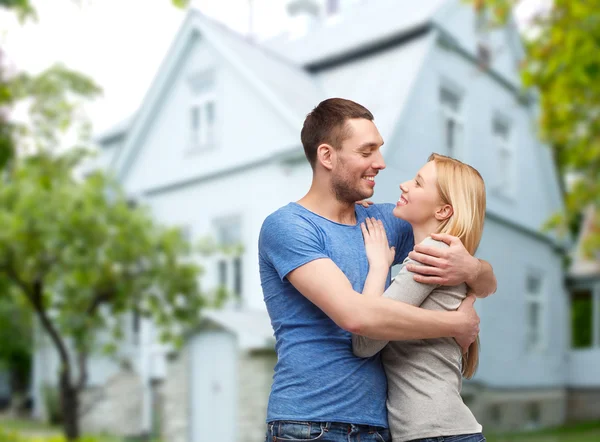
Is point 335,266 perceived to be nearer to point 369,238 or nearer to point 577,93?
point 369,238

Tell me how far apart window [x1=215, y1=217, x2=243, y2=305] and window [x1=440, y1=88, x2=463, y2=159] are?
2725 millimetres

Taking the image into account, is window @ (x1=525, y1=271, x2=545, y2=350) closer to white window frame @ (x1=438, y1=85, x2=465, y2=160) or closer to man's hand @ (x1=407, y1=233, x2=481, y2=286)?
white window frame @ (x1=438, y1=85, x2=465, y2=160)

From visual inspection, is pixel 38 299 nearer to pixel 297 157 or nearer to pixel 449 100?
pixel 297 157

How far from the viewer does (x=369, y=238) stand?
1611 mm

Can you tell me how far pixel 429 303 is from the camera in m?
1.53

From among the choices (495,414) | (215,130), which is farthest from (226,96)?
(495,414)

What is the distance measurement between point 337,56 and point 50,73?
3.20 metres

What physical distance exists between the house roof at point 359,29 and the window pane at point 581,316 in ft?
22.0

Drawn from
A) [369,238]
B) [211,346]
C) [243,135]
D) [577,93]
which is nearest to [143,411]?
[211,346]

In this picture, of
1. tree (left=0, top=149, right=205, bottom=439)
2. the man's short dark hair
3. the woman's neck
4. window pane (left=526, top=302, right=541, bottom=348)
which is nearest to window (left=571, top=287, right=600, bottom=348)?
window pane (left=526, top=302, right=541, bottom=348)

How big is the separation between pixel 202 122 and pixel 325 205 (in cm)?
896

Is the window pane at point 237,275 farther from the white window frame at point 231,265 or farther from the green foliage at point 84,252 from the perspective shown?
the green foliage at point 84,252

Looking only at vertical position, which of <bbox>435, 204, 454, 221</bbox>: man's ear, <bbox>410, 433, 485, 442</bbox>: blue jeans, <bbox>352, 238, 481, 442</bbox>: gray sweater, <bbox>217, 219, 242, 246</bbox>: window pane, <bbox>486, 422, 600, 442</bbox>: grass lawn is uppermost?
<bbox>217, 219, 242, 246</bbox>: window pane

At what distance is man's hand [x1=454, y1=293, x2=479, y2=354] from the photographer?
151 centimetres
